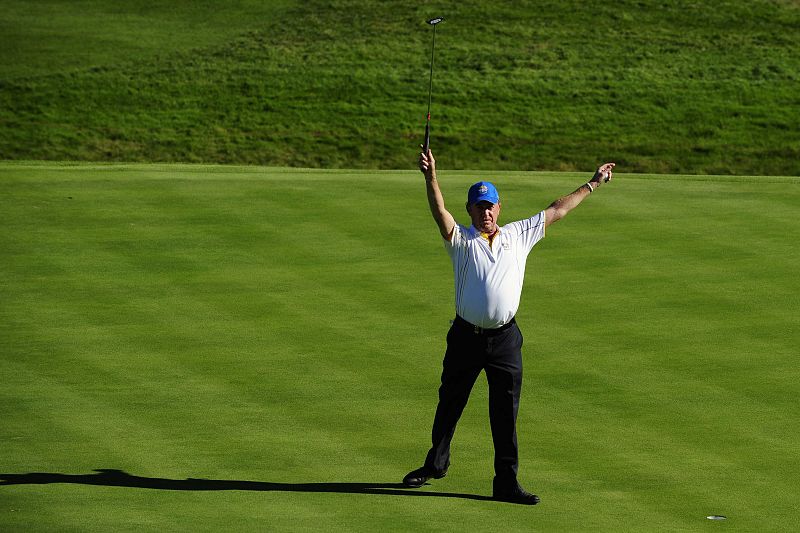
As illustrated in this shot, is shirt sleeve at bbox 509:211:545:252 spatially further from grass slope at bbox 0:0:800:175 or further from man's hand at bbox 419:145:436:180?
grass slope at bbox 0:0:800:175

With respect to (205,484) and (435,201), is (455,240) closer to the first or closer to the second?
(435,201)

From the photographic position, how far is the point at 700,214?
19781 mm

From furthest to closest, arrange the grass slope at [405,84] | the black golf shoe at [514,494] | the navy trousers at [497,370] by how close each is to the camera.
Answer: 1. the grass slope at [405,84]
2. the navy trousers at [497,370]
3. the black golf shoe at [514,494]

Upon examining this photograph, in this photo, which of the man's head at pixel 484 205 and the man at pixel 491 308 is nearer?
the man at pixel 491 308

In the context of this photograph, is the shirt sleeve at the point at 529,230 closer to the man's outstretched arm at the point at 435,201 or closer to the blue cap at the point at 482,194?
the blue cap at the point at 482,194

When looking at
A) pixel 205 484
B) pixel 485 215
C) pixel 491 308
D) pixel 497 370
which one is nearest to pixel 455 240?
pixel 485 215

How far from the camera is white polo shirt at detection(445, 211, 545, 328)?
9562 mm

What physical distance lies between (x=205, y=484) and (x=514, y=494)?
199 cm

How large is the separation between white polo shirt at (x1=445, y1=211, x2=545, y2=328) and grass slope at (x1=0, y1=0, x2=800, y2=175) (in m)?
20.7

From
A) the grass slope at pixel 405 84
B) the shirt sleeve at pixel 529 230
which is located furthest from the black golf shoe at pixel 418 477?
the grass slope at pixel 405 84

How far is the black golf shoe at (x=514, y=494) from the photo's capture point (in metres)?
9.55

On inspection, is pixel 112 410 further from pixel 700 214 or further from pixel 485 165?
pixel 485 165

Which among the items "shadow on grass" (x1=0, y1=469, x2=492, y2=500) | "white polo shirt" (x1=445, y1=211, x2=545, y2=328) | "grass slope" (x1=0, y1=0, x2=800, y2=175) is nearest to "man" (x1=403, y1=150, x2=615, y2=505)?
"white polo shirt" (x1=445, y1=211, x2=545, y2=328)

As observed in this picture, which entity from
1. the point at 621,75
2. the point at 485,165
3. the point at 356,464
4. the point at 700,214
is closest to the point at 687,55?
the point at 621,75
